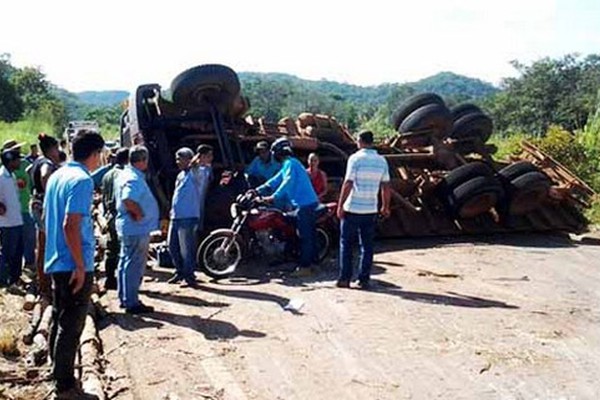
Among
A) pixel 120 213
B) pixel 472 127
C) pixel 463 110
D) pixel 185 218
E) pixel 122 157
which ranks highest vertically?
pixel 463 110

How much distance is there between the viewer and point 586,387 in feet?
18.4

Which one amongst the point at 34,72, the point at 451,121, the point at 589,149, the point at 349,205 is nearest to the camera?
the point at 349,205

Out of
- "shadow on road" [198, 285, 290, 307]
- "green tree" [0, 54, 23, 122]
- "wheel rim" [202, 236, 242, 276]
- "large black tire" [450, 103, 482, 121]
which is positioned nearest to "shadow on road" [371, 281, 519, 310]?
"shadow on road" [198, 285, 290, 307]

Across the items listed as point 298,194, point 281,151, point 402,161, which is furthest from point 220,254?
point 402,161

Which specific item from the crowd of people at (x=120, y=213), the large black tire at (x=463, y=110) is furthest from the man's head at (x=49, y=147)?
the large black tire at (x=463, y=110)

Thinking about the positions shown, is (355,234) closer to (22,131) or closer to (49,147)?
(49,147)

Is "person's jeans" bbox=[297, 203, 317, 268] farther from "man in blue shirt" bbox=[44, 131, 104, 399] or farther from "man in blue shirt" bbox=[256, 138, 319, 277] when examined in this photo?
"man in blue shirt" bbox=[44, 131, 104, 399]

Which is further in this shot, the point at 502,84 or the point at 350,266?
the point at 502,84

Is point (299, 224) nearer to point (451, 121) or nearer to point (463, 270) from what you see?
point (463, 270)

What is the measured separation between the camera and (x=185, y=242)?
8.98 metres

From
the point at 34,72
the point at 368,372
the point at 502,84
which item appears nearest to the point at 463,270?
the point at 368,372

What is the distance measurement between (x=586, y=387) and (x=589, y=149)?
37.8ft

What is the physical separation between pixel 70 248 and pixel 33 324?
2656 mm

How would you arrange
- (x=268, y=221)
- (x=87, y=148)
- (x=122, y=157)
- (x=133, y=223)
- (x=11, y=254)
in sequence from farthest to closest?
(x=268, y=221) → (x=11, y=254) → (x=122, y=157) → (x=133, y=223) → (x=87, y=148)
